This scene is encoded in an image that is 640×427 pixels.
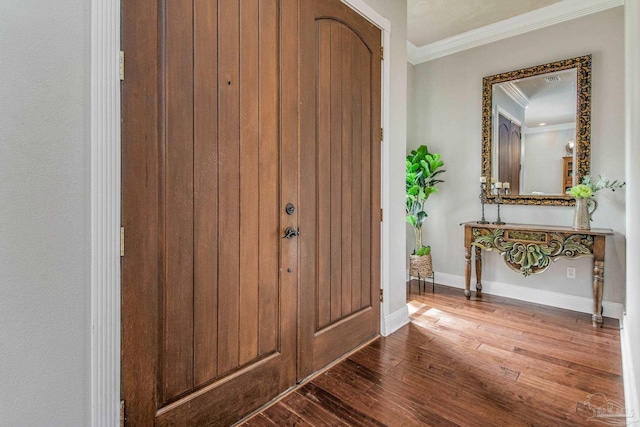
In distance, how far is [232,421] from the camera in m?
1.55

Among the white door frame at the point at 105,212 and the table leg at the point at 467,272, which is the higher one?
the white door frame at the point at 105,212

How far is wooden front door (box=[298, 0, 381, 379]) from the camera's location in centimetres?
192

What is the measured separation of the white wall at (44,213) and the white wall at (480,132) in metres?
3.74

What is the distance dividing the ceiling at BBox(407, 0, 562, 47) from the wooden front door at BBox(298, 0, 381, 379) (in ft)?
3.66

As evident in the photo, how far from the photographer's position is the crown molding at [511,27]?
302cm

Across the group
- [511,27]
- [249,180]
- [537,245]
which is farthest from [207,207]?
[511,27]

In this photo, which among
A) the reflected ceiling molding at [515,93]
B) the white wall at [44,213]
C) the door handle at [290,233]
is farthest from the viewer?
the reflected ceiling molding at [515,93]

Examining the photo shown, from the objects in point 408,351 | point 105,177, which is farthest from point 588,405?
point 105,177

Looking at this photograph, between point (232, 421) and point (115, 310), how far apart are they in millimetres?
836

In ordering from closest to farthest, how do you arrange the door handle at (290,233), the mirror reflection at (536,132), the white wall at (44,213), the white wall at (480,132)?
the white wall at (44,213)
the door handle at (290,233)
the white wall at (480,132)
the mirror reflection at (536,132)

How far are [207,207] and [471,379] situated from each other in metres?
1.85

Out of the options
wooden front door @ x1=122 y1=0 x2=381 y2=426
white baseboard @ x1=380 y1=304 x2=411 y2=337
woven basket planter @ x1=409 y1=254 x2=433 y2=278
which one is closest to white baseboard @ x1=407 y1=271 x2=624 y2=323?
woven basket planter @ x1=409 y1=254 x2=433 y2=278

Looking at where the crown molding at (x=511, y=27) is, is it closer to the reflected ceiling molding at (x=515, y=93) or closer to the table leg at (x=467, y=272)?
the reflected ceiling molding at (x=515, y=93)

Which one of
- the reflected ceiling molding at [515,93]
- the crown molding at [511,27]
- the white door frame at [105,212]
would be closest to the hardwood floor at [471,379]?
the white door frame at [105,212]
